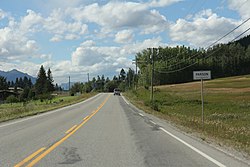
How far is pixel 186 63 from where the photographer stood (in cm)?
12219

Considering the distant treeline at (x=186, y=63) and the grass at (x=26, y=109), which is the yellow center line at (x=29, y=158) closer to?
the grass at (x=26, y=109)

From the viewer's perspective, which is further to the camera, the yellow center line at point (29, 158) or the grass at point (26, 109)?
the grass at point (26, 109)

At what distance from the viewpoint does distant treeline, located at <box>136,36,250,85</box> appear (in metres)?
121

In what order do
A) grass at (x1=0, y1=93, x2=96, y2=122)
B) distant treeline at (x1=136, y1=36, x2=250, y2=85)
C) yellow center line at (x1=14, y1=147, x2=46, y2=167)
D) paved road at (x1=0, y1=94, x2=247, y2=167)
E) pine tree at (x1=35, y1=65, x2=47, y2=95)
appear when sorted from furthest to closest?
pine tree at (x1=35, y1=65, x2=47, y2=95), distant treeline at (x1=136, y1=36, x2=250, y2=85), grass at (x1=0, y1=93, x2=96, y2=122), paved road at (x1=0, y1=94, x2=247, y2=167), yellow center line at (x1=14, y1=147, x2=46, y2=167)

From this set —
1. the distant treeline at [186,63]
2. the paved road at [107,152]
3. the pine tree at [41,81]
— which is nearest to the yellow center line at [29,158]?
the paved road at [107,152]

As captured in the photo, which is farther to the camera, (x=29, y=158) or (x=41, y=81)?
(x=41, y=81)

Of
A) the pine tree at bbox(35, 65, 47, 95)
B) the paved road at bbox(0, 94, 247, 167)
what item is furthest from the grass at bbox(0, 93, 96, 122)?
the pine tree at bbox(35, 65, 47, 95)

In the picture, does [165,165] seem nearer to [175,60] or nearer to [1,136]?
[1,136]

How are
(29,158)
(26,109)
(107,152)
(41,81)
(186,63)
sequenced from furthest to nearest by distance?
(41,81) → (186,63) → (26,109) → (107,152) → (29,158)

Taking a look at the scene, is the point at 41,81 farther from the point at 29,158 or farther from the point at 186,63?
the point at 29,158

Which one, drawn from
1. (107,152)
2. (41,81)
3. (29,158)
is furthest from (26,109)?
(41,81)

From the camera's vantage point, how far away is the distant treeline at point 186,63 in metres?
121

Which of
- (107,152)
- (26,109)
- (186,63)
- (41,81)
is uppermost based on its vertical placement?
(186,63)

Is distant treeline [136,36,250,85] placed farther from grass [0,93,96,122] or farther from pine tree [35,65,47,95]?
grass [0,93,96,122]
